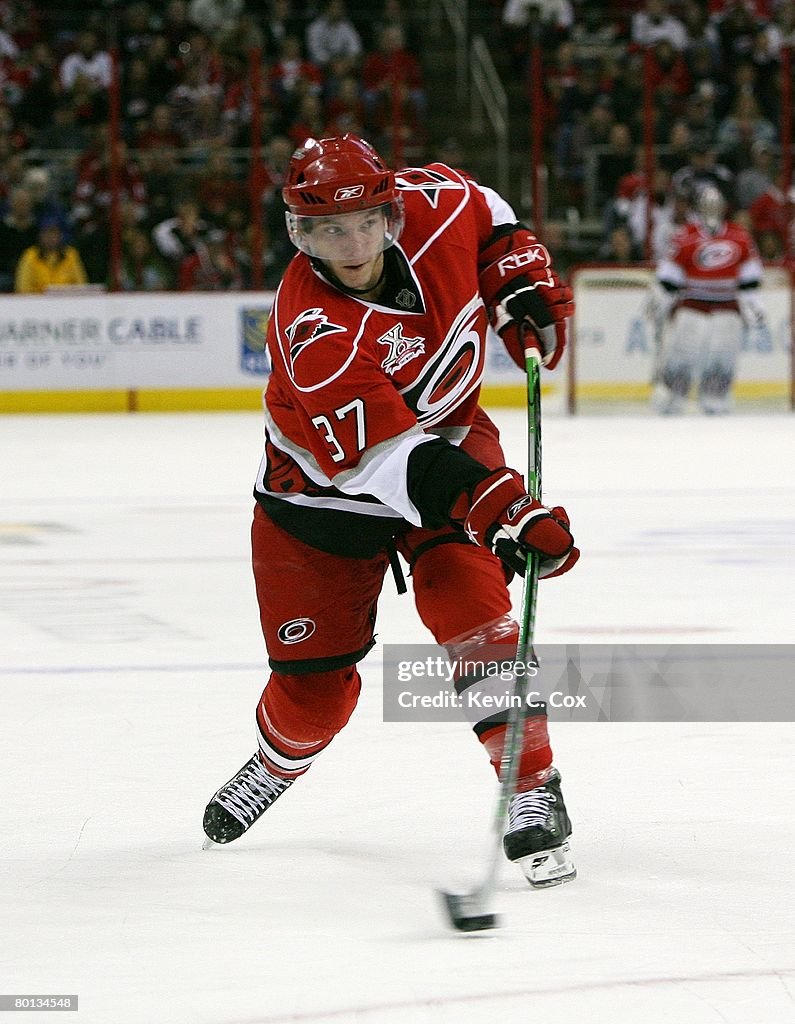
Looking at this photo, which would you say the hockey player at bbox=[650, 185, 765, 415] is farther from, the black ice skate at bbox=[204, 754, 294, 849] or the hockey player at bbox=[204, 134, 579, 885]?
the black ice skate at bbox=[204, 754, 294, 849]

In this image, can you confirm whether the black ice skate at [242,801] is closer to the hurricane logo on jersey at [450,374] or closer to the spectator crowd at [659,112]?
the hurricane logo on jersey at [450,374]

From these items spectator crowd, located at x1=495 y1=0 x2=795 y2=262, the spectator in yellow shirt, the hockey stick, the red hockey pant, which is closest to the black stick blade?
the hockey stick

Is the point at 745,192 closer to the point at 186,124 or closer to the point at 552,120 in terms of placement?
the point at 552,120

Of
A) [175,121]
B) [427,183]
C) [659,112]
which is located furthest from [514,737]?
[659,112]

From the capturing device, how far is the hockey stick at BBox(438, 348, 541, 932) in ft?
7.91

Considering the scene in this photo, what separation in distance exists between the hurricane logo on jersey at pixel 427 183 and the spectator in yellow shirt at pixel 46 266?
9.07 metres

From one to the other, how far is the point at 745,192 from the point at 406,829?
10.5m

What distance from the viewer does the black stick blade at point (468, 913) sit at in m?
2.39

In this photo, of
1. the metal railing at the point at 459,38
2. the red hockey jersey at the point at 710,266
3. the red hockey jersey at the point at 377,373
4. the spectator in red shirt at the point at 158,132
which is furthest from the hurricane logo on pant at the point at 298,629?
the metal railing at the point at 459,38

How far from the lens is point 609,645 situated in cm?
439

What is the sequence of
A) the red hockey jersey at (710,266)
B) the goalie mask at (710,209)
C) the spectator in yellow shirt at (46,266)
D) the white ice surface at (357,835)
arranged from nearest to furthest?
the white ice surface at (357,835)
the goalie mask at (710,209)
the red hockey jersey at (710,266)
the spectator in yellow shirt at (46,266)

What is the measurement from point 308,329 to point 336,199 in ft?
0.65

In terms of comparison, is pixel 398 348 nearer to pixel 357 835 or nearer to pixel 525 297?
pixel 525 297
